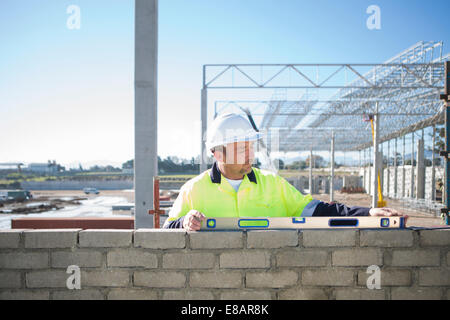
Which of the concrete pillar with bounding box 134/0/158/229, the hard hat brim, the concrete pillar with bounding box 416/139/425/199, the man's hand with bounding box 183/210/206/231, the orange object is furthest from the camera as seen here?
the concrete pillar with bounding box 416/139/425/199

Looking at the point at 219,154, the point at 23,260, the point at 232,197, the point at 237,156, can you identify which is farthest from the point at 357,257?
the point at 23,260

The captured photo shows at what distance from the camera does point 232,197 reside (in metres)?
2.55

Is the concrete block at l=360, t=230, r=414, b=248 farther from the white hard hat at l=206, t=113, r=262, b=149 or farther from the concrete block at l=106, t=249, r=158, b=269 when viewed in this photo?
the concrete block at l=106, t=249, r=158, b=269

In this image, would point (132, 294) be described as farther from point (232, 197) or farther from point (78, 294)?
point (232, 197)

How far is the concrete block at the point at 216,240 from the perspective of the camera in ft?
7.81

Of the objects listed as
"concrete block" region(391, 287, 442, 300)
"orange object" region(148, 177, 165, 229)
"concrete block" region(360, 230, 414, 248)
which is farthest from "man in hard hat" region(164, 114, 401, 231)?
"orange object" region(148, 177, 165, 229)

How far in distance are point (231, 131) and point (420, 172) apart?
69.6ft

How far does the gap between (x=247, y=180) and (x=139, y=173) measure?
4174 mm

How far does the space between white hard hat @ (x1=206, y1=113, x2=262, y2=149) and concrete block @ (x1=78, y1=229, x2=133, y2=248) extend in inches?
41.2

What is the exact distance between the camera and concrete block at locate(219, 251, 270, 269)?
7.84 ft

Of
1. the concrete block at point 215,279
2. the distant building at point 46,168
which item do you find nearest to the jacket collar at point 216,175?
the concrete block at point 215,279

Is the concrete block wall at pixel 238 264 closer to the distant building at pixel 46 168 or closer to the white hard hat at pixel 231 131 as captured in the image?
the white hard hat at pixel 231 131
